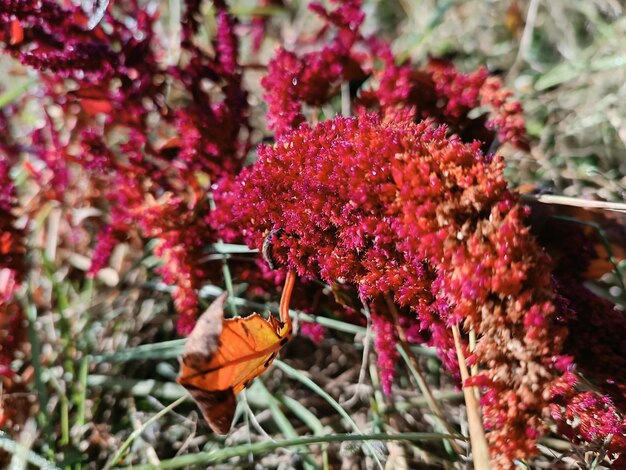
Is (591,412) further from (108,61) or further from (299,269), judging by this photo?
(108,61)

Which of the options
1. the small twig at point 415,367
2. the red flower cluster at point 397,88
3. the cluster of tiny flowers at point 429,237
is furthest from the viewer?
the red flower cluster at point 397,88

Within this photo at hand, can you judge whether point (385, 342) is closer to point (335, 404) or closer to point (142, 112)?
point (335, 404)

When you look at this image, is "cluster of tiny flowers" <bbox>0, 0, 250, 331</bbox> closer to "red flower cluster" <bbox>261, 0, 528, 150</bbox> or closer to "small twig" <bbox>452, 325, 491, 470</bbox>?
"red flower cluster" <bbox>261, 0, 528, 150</bbox>

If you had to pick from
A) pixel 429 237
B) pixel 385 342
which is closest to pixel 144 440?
pixel 385 342

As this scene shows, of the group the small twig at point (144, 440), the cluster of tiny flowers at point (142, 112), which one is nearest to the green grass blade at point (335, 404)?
the cluster of tiny flowers at point (142, 112)

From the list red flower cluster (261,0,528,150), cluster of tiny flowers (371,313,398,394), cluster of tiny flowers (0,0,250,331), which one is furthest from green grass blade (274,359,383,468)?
red flower cluster (261,0,528,150)

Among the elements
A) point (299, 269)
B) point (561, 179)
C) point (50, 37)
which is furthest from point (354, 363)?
point (50, 37)

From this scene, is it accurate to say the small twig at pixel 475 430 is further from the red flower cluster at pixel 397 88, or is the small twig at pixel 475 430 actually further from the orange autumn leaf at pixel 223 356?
the red flower cluster at pixel 397 88
